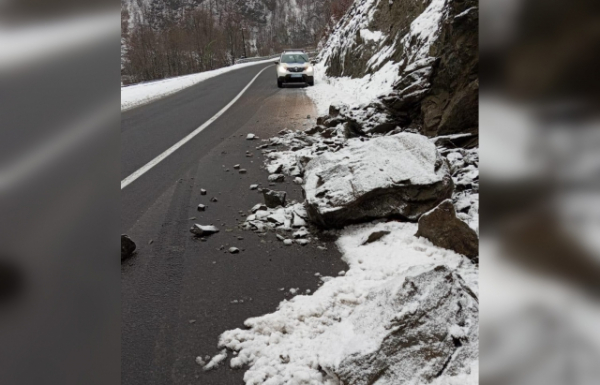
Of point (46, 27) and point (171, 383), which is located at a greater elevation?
point (46, 27)

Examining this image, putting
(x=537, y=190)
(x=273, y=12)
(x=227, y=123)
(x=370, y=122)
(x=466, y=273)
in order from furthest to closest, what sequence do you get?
1. (x=273, y=12)
2. (x=227, y=123)
3. (x=370, y=122)
4. (x=466, y=273)
5. (x=537, y=190)

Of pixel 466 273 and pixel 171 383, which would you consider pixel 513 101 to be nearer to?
pixel 171 383

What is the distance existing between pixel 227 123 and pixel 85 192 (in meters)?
9.07

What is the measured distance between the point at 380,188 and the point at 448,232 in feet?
2.86

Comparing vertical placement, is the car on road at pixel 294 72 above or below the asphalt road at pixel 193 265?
above

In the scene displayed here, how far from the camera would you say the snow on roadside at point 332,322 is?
2.03m

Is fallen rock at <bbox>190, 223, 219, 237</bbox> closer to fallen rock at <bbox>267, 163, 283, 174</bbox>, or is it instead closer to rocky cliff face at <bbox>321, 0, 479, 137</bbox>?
fallen rock at <bbox>267, 163, 283, 174</bbox>

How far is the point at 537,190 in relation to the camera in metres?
0.36

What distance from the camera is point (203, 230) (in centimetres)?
385

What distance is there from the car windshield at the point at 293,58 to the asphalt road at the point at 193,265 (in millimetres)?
11119

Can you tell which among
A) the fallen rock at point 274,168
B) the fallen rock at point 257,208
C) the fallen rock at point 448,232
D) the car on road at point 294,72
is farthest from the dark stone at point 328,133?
the car on road at point 294,72

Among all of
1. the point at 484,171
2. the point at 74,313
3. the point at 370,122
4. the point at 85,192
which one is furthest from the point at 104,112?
the point at 370,122

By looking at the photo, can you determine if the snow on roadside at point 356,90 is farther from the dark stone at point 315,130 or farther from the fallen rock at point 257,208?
the fallen rock at point 257,208

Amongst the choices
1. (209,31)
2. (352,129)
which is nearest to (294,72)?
(352,129)
